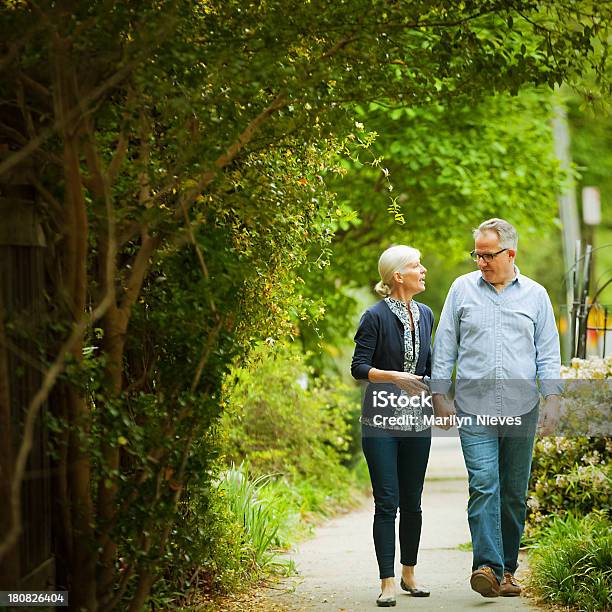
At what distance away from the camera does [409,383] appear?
6781 millimetres

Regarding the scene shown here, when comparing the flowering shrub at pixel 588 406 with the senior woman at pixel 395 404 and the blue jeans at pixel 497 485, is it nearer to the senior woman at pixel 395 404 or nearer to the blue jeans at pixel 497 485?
the blue jeans at pixel 497 485

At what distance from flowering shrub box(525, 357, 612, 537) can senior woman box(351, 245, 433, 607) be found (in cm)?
172

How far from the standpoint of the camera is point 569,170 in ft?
57.8

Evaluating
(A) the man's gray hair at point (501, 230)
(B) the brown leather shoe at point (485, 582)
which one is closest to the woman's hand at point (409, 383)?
(A) the man's gray hair at point (501, 230)

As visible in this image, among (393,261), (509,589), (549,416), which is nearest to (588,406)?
(549,416)

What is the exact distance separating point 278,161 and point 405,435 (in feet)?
6.11

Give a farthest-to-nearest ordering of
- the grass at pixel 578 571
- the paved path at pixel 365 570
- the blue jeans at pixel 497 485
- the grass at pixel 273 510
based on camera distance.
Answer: the grass at pixel 273 510 → the paved path at pixel 365 570 → the blue jeans at pixel 497 485 → the grass at pixel 578 571

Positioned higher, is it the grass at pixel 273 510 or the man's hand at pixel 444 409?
the man's hand at pixel 444 409

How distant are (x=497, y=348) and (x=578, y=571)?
4.37ft

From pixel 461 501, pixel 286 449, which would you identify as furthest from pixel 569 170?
pixel 286 449

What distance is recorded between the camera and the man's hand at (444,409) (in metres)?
6.67

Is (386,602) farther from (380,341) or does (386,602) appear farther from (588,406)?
(588,406)

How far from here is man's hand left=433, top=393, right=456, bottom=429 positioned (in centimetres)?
667

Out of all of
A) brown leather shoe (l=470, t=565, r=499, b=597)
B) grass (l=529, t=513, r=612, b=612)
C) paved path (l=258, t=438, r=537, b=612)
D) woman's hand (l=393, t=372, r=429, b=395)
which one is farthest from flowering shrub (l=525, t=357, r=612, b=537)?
woman's hand (l=393, t=372, r=429, b=395)
